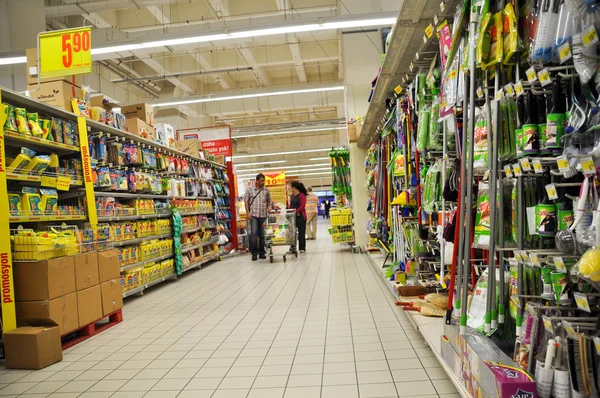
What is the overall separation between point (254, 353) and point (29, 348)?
5.81ft

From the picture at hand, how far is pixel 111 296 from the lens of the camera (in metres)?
4.73

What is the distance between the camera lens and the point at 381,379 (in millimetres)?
2881

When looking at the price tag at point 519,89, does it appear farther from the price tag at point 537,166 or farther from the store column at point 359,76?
the store column at point 359,76

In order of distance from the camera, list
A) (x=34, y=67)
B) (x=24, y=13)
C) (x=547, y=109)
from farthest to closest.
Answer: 1. (x=24, y=13)
2. (x=34, y=67)
3. (x=547, y=109)

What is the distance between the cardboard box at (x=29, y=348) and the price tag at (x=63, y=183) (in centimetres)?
147

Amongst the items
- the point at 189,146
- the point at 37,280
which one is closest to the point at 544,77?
the point at 37,280

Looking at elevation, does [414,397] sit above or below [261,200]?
below

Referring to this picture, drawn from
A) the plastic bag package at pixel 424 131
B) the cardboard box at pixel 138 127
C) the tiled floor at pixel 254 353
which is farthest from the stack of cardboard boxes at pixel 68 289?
the plastic bag package at pixel 424 131

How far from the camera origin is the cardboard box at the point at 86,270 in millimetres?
4172

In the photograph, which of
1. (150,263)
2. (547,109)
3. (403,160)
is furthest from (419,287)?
(150,263)

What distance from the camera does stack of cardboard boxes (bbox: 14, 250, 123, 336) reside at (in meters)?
3.74

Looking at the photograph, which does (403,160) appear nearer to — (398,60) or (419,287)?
(398,60)

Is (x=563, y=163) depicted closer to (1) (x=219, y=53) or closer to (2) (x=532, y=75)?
(2) (x=532, y=75)

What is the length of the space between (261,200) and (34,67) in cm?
528
